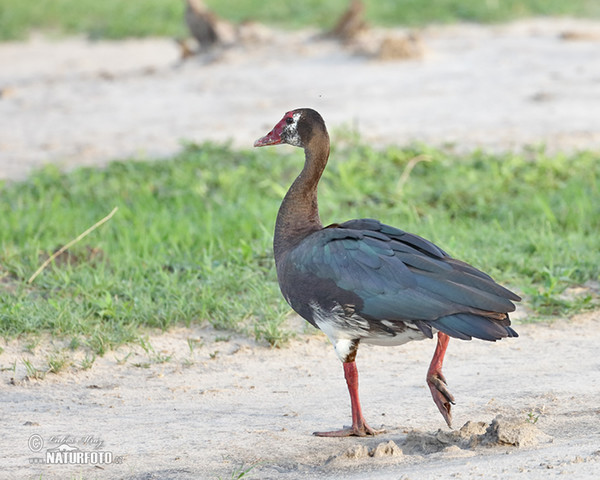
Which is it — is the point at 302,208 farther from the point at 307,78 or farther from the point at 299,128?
the point at 307,78

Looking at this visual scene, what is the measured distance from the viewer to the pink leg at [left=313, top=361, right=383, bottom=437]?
13.7 feet

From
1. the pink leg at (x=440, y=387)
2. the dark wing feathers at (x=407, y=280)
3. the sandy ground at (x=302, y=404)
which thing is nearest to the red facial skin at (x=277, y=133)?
the sandy ground at (x=302, y=404)

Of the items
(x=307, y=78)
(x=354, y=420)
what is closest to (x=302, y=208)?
(x=354, y=420)

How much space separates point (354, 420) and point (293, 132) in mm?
1382

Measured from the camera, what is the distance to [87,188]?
27.1ft

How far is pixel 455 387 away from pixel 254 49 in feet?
29.9

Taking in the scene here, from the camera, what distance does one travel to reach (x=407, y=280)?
3.96 metres

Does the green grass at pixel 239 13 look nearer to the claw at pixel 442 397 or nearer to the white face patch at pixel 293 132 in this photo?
the white face patch at pixel 293 132

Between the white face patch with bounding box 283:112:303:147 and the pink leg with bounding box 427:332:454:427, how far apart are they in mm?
1179

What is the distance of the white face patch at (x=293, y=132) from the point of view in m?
4.68

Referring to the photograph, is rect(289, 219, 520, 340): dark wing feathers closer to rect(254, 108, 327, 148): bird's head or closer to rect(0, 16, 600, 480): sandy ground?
rect(0, 16, 600, 480): sandy ground


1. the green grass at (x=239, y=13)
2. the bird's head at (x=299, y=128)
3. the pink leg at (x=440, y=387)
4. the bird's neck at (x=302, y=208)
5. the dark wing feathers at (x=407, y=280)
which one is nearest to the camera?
the dark wing feathers at (x=407, y=280)

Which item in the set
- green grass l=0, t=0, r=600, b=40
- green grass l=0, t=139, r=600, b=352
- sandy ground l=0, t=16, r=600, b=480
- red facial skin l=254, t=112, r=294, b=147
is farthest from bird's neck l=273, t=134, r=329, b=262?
green grass l=0, t=0, r=600, b=40

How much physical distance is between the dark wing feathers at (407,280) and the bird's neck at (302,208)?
20cm
